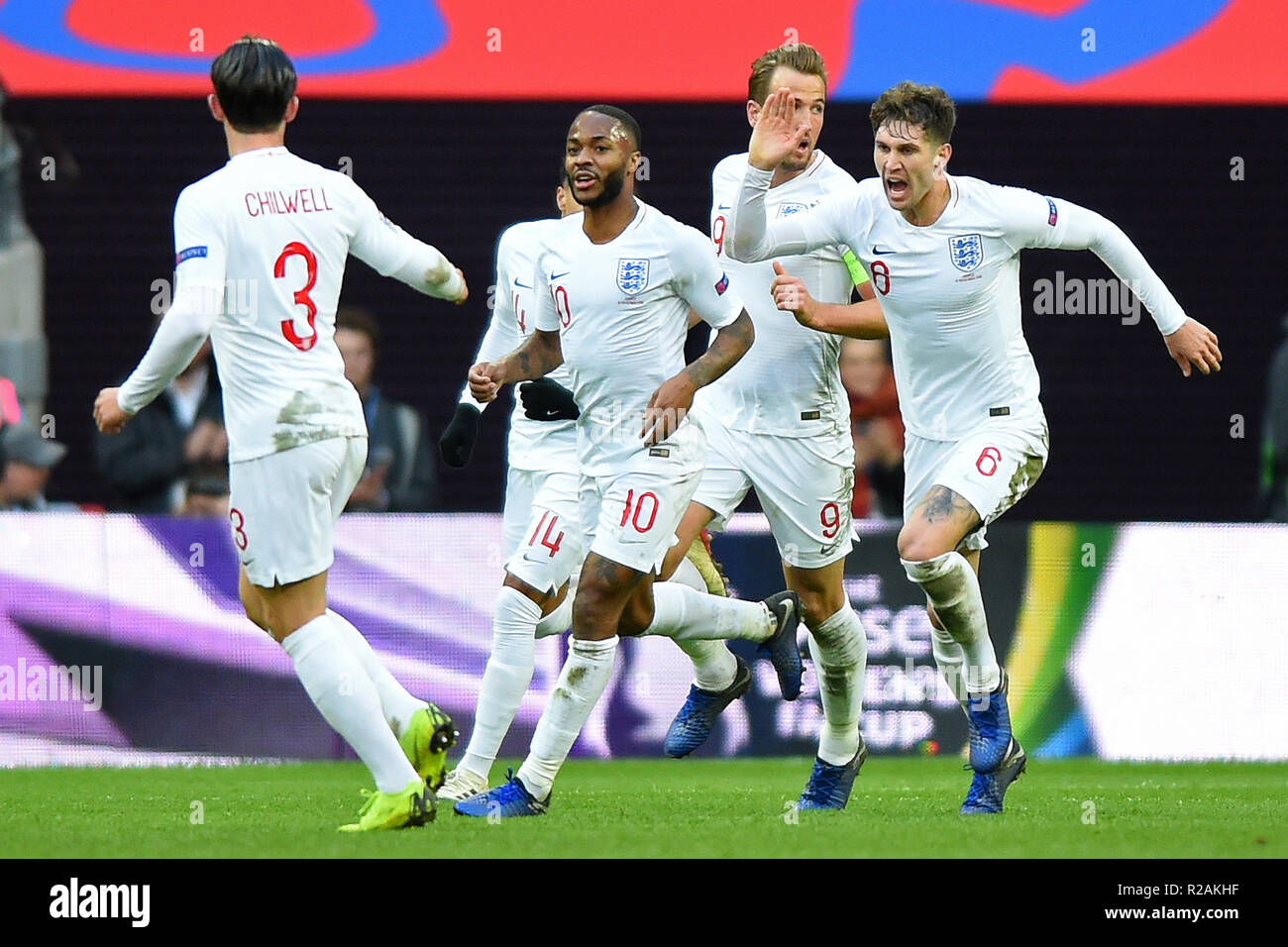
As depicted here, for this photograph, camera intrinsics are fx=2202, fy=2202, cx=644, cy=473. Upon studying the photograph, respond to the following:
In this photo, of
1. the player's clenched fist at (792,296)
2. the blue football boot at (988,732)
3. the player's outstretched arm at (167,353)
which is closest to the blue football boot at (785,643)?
the blue football boot at (988,732)

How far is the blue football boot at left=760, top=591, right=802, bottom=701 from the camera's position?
8.43 m

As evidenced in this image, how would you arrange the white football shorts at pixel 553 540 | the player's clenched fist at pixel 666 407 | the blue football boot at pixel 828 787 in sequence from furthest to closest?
1. the white football shorts at pixel 553 540
2. the blue football boot at pixel 828 787
3. the player's clenched fist at pixel 666 407

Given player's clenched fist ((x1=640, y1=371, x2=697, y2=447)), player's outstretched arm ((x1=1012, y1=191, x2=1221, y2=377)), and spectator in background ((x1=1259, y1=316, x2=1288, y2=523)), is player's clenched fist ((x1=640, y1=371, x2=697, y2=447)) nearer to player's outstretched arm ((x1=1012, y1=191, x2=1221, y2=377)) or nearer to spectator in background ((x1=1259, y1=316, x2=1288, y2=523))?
player's outstretched arm ((x1=1012, y1=191, x2=1221, y2=377))

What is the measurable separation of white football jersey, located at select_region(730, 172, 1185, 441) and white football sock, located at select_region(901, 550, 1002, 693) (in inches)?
20.2

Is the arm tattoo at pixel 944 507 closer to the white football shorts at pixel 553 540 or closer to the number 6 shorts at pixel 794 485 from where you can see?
the number 6 shorts at pixel 794 485

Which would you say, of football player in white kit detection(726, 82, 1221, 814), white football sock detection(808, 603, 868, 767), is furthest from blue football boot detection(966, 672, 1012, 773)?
white football sock detection(808, 603, 868, 767)

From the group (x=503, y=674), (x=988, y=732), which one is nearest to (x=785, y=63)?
(x=503, y=674)

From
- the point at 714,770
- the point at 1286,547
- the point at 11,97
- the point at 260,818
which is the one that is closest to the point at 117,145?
the point at 11,97

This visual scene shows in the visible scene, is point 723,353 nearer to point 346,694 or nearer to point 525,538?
point 525,538

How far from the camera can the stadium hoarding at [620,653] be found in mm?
10570

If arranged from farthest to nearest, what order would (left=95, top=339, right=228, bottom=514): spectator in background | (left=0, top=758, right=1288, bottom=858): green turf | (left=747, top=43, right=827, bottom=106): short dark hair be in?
1. (left=95, top=339, right=228, bottom=514): spectator in background
2. (left=747, top=43, right=827, bottom=106): short dark hair
3. (left=0, top=758, right=1288, bottom=858): green turf

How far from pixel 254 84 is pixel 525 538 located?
2241 mm

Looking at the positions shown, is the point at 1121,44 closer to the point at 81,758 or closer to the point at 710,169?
the point at 710,169

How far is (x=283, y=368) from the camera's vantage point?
647 cm
